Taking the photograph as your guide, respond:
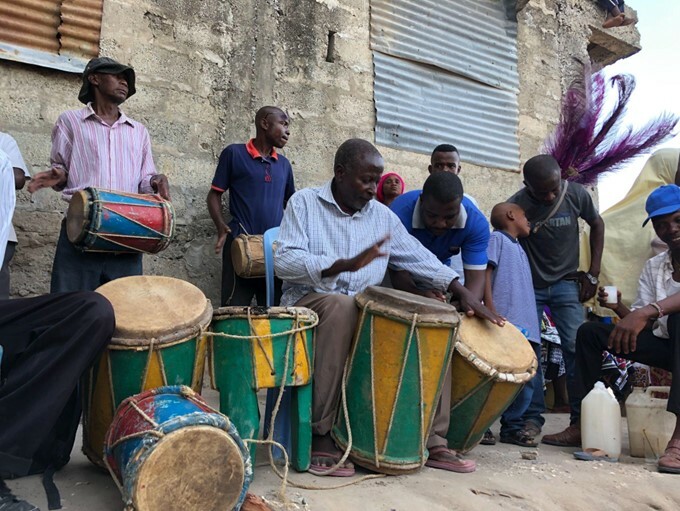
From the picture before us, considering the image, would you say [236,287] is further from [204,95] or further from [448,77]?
[448,77]

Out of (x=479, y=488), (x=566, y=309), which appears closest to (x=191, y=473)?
(x=479, y=488)

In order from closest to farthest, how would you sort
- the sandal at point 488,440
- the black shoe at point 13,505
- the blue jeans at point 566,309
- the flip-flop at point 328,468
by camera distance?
the black shoe at point 13,505 < the flip-flop at point 328,468 < the sandal at point 488,440 < the blue jeans at point 566,309

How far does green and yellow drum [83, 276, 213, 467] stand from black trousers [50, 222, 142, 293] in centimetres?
80

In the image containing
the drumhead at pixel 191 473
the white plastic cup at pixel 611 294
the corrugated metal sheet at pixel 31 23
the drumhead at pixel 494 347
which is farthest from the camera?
the corrugated metal sheet at pixel 31 23

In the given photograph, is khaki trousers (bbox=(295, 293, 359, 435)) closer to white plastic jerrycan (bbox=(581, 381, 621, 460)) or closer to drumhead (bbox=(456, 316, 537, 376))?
drumhead (bbox=(456, 316, 537, 376))

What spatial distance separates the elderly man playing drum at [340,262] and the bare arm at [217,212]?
4.75 feet

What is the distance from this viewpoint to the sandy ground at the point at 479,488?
264 centimetres

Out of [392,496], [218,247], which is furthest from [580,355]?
[218,247]

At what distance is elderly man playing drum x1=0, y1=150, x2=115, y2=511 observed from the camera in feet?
7.71

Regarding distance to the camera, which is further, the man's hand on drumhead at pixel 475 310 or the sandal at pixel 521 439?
the sandal at pixel 521 439

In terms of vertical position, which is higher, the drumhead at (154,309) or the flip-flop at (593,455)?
the drumhead at (154,309)

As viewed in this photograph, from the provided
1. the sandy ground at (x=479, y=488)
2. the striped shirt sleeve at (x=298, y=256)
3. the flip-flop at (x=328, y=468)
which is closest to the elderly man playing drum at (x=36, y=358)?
the sandy ground at (x=479, y=488)

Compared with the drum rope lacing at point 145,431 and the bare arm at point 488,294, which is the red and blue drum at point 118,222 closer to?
the drum rope lacing at point 145,431

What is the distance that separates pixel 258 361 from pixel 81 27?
120 inches
